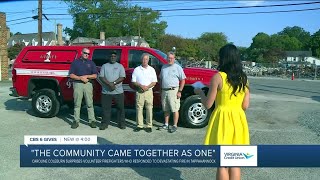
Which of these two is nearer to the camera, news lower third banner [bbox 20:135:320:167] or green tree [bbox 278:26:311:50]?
news lower third banner [bbox 20:135:320:167]

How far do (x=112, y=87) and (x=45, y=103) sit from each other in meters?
2.34

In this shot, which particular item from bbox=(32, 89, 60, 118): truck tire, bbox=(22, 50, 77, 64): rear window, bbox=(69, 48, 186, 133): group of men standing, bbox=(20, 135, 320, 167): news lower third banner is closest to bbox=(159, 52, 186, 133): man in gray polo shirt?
bbox=(69, 48, 186, 133): group of men standing

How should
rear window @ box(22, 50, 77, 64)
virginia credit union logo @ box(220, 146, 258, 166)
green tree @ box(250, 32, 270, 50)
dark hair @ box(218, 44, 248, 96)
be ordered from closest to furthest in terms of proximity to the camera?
dark hair @ box(218, 44, 248, 96)
virginia credit union logo @ box(220, 146, 258, 166)
green tree @ box(250, 32, 270, 50)
rear window @ box(22, 50, 77, 64)

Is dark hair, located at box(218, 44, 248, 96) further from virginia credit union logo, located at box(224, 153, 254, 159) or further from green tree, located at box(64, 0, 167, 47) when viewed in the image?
green tree, located at box(64, 0, 167, 47)

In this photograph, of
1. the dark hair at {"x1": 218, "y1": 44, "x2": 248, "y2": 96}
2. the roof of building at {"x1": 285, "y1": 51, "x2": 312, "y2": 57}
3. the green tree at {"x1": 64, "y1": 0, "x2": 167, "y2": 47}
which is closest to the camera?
the dark hair at {"x1": 218, "y1": 44, "x2": 248, "y2": 96}

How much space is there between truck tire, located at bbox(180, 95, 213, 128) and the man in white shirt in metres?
0.85

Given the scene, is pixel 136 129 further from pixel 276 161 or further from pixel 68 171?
pixel 276 161

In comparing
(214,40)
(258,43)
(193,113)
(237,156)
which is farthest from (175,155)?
(258,43)

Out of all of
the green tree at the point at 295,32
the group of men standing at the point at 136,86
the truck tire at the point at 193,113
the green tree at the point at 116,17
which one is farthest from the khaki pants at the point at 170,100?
the green tree at the point at 116,17

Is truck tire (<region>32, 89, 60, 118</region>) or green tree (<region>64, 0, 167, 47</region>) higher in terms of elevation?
green tree (<region>64, 0, 167, 47</region>)

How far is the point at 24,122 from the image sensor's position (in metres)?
7.97

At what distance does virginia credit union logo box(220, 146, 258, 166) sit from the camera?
3438mm

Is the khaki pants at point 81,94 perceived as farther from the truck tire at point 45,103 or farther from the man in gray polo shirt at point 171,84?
the man in gray polo shirt at point 171,84

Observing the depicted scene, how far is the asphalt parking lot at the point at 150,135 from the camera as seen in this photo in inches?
180
